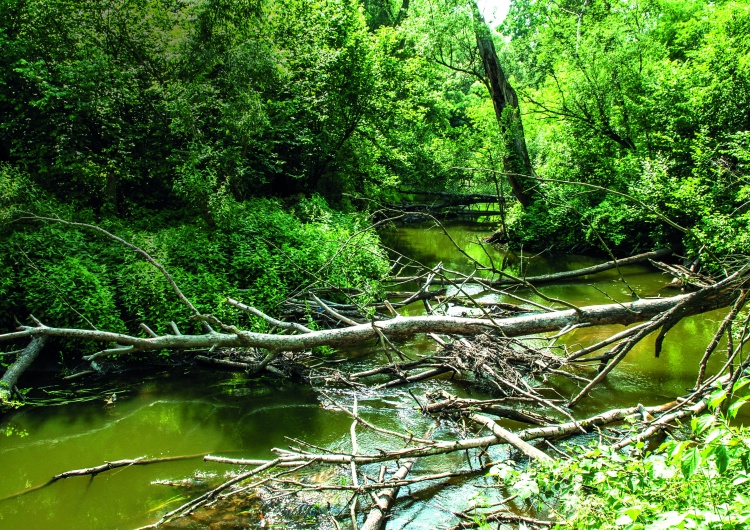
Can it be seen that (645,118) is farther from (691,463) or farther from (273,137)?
(691,463)

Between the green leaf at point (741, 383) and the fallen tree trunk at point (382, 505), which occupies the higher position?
the green leaf at point (741, 383)

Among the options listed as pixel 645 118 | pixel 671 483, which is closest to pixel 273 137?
pixel 645 118

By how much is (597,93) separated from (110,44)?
13.8 meters

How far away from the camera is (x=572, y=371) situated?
6590mm

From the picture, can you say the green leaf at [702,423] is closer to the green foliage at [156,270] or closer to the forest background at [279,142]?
the forest background at [279,142]

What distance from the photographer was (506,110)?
16297 mm

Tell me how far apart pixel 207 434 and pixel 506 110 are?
48.0 feet

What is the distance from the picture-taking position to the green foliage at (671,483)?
1.78 metres

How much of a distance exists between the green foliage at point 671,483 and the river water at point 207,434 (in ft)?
2.22

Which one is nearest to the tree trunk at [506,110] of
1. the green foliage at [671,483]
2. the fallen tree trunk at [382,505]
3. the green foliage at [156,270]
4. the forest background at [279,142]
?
the forest background at [279,142]

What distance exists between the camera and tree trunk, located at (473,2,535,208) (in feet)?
53.7

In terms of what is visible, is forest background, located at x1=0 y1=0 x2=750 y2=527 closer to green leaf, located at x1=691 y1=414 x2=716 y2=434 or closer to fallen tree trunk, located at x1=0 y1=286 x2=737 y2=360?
fallen tree trunk, located at x1=0 y1=286 x2=737 y2=360

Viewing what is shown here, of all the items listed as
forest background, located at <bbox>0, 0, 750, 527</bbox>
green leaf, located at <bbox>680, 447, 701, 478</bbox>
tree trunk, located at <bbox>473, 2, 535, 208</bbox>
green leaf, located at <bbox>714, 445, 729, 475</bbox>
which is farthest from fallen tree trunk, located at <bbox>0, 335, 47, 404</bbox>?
tree trunk, located at <bbox>473, 2, 535, 208</bbox>

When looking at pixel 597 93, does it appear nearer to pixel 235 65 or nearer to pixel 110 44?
pixel 235 65
